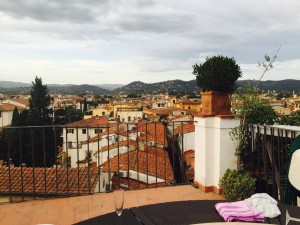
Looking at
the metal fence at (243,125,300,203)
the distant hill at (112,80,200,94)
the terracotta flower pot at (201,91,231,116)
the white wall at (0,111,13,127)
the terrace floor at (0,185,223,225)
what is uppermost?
the distant hill at (112,80,200,94)

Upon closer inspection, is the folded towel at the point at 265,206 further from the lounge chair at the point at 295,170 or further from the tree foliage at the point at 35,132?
the tree foliage at the point at 35,132

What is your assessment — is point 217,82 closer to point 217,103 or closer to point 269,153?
point 217,103

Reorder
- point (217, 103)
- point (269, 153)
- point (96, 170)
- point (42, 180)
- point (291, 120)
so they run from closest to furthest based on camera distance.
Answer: point (269, 153) < point (217, 103) < point (291, 120) < point (42, 180) < point (96, 170)

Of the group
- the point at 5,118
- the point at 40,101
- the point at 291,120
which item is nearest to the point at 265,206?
the point at 291,120

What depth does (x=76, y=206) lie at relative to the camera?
3.29 meters

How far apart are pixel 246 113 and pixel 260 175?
0.72 meters

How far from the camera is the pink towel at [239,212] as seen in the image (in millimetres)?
1362

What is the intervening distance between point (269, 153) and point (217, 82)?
0.97 m

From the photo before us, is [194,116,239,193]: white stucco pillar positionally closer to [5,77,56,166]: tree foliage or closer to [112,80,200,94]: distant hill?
[5,77,56,166]: tree foliage

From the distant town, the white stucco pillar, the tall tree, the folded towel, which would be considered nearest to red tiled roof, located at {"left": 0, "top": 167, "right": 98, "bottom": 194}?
the distant town

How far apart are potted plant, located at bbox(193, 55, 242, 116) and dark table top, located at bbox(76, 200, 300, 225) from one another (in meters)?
2.06

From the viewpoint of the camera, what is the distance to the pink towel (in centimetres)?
136

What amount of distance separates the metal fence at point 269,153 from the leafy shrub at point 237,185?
215 millimetres

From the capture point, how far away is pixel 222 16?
6.61 m
